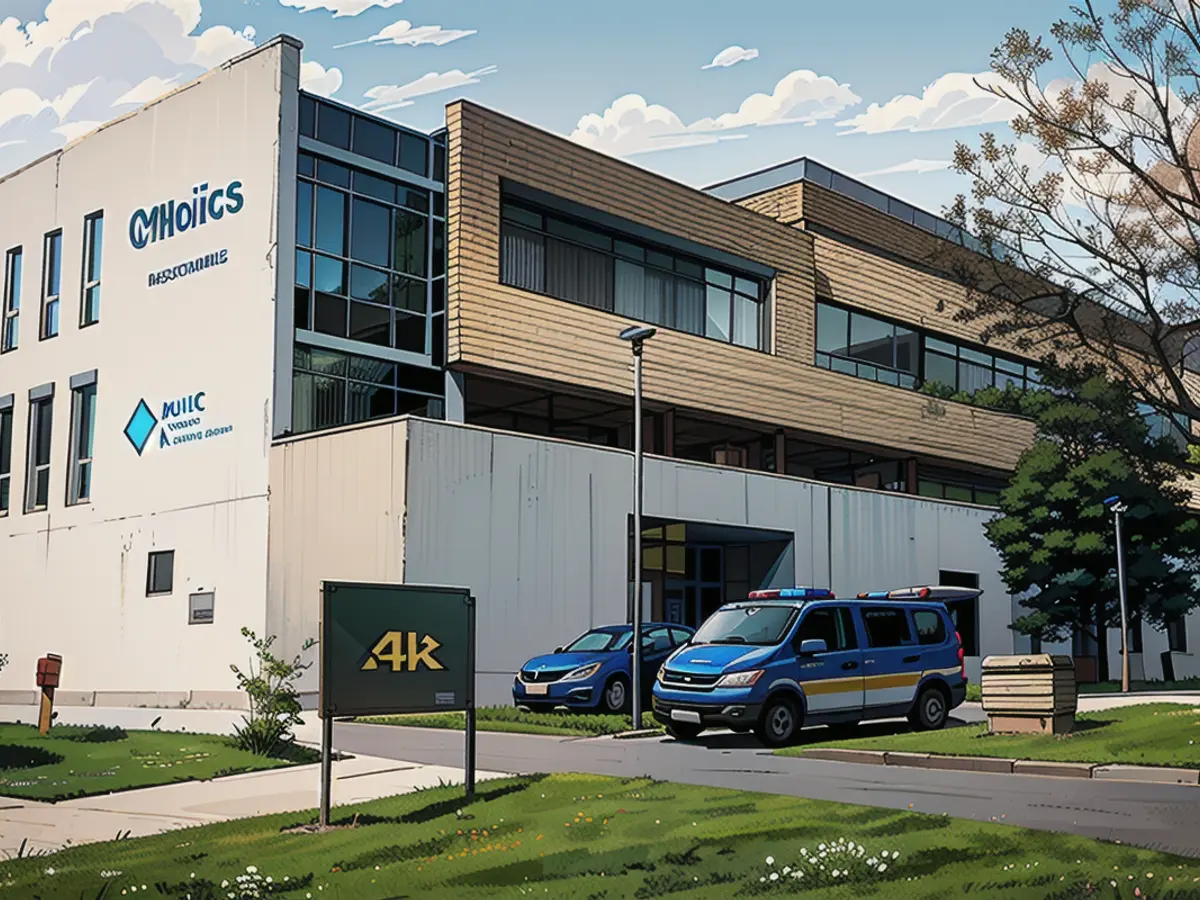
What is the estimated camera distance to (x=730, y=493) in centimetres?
3609

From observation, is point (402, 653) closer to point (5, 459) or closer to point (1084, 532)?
point (5, 459)

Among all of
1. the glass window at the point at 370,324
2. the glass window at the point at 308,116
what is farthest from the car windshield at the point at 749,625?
the glass window at the point at 308,116

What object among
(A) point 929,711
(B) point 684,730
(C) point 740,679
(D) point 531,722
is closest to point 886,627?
(A) point 929,711

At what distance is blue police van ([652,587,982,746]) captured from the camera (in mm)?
19656

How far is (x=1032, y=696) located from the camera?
19.4 metres

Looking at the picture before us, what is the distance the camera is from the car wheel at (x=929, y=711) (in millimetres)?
21953

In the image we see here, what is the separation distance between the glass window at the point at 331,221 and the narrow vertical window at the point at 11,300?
41.4 ft

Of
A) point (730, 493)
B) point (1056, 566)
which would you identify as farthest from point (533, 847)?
point (1056, 566)

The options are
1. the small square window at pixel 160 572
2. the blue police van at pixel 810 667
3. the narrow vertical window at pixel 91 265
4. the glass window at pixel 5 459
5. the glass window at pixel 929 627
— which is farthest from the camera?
the glass window at pixel 5 459

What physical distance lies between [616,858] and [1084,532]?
116ft

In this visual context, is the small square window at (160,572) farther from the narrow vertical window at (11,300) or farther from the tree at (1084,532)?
the tree at (1084,532)

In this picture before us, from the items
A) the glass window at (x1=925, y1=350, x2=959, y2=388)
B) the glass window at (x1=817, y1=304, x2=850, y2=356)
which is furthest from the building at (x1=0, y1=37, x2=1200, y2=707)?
the glass window at (x1=925, y1=350, x2=959, y2=388)

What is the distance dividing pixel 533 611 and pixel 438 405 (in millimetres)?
5677

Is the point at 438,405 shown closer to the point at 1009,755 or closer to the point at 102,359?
the point at 102,359
